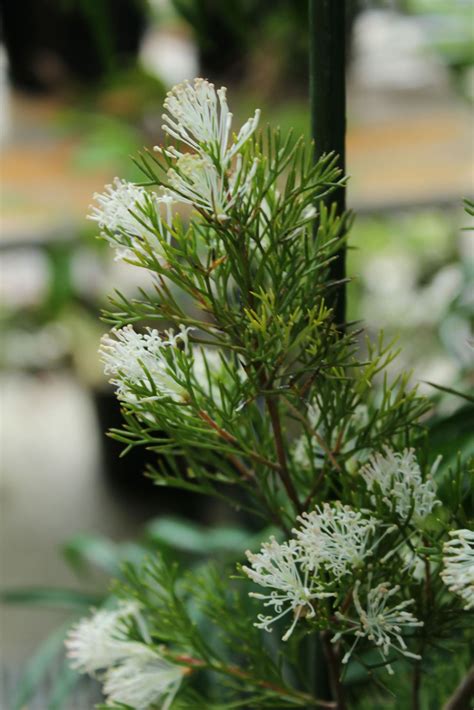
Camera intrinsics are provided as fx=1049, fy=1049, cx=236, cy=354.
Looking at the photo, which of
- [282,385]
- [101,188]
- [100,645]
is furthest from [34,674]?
[101,188]

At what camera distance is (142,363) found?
318 millimetres

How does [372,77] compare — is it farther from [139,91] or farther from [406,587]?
[406,587]

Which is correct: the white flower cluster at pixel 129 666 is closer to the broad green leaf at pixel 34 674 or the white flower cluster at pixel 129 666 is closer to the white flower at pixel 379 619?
the white flower at pixel 379 619

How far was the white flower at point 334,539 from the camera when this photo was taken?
308 millimetres

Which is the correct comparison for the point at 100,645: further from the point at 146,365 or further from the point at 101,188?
the point at 101,188

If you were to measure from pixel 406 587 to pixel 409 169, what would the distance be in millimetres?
1186

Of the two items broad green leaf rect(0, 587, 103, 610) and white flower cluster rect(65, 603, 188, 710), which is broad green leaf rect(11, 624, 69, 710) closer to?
broad green leaf rect(0, 587, 103, 610)

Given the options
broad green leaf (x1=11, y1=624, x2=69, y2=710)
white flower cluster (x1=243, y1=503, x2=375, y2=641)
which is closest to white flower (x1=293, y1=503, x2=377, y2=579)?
white flower cluster (x1=243, y1=503, x2=375, y2=641)

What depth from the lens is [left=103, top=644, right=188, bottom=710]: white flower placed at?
39 cm

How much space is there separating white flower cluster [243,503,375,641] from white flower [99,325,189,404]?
6cm

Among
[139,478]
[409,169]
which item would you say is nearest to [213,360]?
[409,169]

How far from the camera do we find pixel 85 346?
66.6 inches

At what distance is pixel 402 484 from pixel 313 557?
0.04m

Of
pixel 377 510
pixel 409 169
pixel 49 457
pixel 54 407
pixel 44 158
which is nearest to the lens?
pixel 377 510
